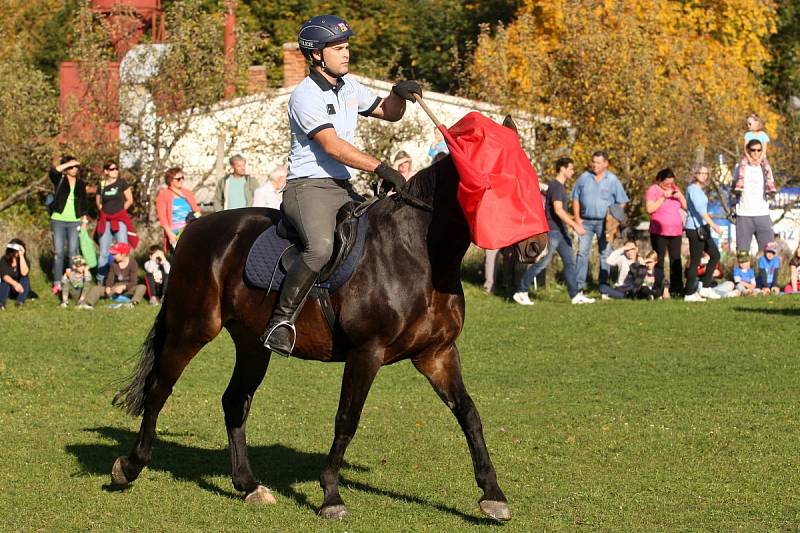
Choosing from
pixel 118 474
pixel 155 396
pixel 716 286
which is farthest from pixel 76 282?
pixel 118 474

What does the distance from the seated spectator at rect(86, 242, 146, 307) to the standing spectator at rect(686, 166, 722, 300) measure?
895cm

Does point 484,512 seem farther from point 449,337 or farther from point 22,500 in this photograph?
point 22,500

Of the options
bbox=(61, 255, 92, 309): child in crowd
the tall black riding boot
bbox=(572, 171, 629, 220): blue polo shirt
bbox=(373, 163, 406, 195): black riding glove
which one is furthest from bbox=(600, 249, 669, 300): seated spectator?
bbox=(373, 163, 406, 195): black riding glove

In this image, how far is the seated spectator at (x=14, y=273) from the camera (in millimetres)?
20359

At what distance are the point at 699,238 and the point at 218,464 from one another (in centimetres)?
1216

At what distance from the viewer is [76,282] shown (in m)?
20.7

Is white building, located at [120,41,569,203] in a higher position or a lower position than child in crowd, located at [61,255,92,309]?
higher

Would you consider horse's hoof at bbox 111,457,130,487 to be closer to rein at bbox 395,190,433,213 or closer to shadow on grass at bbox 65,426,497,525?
shadow on grass at bbox 65,426,497,525

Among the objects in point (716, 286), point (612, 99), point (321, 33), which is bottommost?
point (716, 286)

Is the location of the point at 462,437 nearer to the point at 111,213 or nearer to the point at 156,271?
the point at 156,271

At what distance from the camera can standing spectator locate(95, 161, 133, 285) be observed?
21594 millimetres

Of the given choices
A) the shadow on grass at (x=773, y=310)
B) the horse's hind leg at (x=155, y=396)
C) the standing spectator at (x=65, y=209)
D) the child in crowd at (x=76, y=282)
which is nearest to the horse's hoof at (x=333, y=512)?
the horse's hind leg at (x=155, y=396)

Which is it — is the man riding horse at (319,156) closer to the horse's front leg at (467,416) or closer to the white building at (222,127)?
the horse's front leg at (467,416)

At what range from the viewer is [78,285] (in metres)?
20.7
